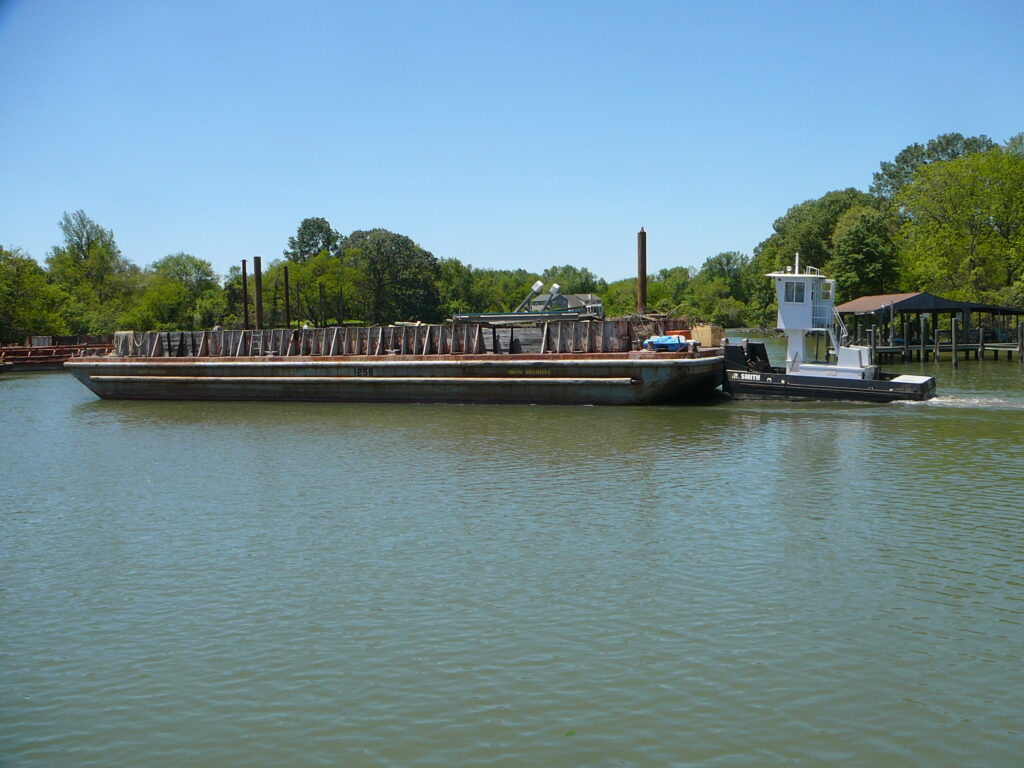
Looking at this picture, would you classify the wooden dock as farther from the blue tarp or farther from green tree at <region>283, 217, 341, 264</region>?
green tree at <region>283, 217, 341, 264</region>

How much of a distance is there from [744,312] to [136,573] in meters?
105

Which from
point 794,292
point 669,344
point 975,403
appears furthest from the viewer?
point 669,344

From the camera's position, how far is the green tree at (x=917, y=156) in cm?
9528

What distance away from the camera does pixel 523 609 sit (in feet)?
30.9

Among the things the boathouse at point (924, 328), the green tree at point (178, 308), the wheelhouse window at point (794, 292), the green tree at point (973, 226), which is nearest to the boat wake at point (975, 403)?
the wheelhouse window at point (794, 292)

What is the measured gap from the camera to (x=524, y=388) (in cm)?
2756

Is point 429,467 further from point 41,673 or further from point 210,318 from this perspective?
point 210,318

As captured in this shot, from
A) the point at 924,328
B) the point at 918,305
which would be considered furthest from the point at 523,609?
the point at 924,328

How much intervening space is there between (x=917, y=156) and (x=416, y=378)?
309ft

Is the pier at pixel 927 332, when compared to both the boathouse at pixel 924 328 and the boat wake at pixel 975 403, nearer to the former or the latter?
the boathouse at pixel 924 328

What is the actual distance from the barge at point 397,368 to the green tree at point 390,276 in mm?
45092

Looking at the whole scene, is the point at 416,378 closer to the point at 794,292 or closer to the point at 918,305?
the point at 794,292

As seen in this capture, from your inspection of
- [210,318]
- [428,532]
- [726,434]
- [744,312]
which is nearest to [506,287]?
[744,312]

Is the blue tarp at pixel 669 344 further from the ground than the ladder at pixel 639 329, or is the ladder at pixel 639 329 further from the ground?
the ladder at pixel 639 329
